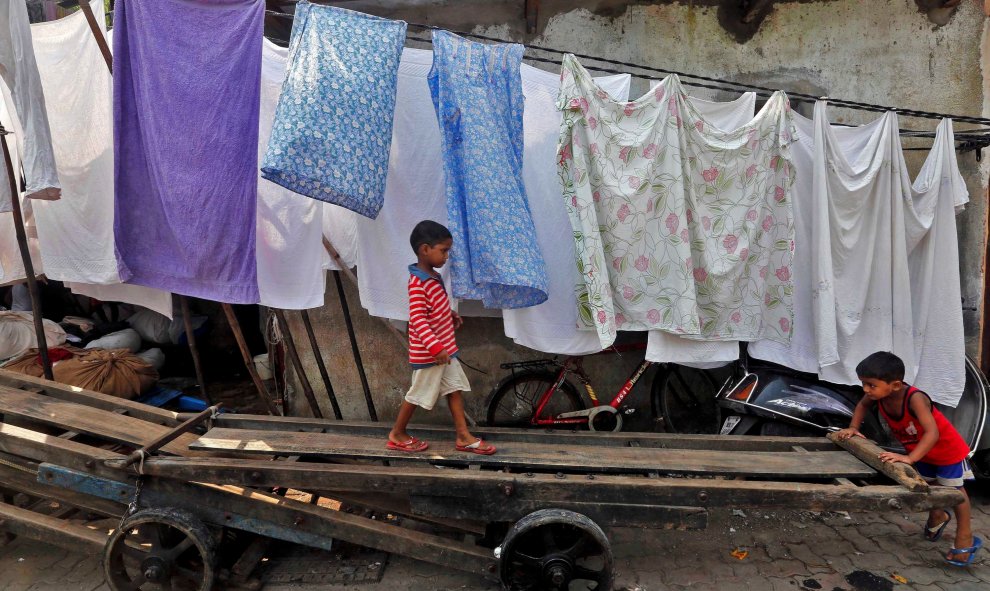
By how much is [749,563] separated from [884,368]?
128 cm

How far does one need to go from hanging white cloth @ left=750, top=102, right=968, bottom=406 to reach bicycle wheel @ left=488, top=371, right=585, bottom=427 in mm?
1422

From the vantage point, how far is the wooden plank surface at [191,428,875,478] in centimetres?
279

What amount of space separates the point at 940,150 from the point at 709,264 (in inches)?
70.9

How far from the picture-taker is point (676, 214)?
136 inches

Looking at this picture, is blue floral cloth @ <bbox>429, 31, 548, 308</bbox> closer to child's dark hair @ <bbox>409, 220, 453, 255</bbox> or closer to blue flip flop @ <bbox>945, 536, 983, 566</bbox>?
child's dark hair @ <bbox>409, 220, 453, 255</bbox>

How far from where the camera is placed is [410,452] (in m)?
2.89

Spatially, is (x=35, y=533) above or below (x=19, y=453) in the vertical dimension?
below

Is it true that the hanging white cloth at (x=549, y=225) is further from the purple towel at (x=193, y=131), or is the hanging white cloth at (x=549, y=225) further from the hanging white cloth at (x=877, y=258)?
the purple towel at (x=193, y=131)

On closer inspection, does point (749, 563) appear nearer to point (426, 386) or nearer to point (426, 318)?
point (426, 386)

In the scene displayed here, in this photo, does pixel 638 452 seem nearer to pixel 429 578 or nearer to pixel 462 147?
pixel 429 578

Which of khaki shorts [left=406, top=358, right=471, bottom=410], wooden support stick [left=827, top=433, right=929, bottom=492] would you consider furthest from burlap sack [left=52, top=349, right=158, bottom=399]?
wooden support stick [left=827, top=433, right=929, bottom=492]

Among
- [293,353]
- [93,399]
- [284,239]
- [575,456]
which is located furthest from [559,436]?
[93,399]

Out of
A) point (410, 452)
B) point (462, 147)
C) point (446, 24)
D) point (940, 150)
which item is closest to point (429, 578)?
point (410, 452)

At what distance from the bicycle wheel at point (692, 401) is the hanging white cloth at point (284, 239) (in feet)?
8.91
